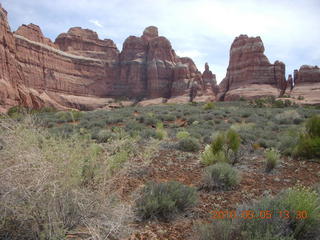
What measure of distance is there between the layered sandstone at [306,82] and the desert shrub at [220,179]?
1788 inches

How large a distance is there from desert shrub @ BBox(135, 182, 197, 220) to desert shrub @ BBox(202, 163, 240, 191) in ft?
2.32

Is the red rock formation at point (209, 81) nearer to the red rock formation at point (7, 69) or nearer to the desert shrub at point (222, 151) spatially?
the red rock formation at point (7, 69)

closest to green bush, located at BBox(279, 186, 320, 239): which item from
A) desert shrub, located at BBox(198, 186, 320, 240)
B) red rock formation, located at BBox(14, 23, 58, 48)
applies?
desert shrub, located at BBox(198, 186, 320, 240)

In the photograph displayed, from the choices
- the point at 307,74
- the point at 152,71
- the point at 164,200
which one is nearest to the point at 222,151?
the point at 164,200

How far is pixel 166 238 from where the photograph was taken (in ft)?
8.59

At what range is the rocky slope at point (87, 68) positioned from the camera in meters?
45.7

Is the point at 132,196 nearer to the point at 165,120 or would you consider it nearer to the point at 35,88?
the point at 165,120

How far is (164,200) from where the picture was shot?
3123 mm

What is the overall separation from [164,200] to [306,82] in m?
54.7

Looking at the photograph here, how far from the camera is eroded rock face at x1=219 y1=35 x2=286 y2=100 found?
49.8 meters

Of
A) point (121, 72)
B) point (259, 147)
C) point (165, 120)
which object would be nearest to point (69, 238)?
point (259, 147)
